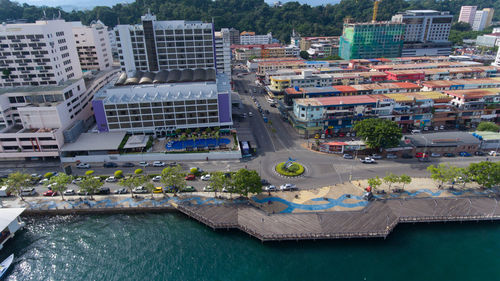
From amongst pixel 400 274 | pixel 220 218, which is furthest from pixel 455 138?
pixel 220 218

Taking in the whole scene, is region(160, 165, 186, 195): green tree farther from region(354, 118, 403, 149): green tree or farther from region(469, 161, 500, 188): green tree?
region(469, 161, 500, 188): green tree

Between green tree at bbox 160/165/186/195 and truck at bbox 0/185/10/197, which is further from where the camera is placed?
truck at bbox 0/185/10/197

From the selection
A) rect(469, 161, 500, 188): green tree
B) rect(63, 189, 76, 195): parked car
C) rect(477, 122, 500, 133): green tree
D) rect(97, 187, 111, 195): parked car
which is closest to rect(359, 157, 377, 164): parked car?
rect(469, 161, 500, 188): green tree

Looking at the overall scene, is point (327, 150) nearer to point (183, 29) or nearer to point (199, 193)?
point (199, 193)

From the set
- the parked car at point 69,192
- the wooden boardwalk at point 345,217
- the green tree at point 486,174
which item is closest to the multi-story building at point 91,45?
the parked car at point 69,192

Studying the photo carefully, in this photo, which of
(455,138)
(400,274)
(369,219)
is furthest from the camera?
(455,138)

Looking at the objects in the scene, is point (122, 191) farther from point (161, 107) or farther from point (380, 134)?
point (380, 134)

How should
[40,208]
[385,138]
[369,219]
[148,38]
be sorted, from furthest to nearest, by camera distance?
[148,38] < [385,138] < [40,208] < [369,219]
